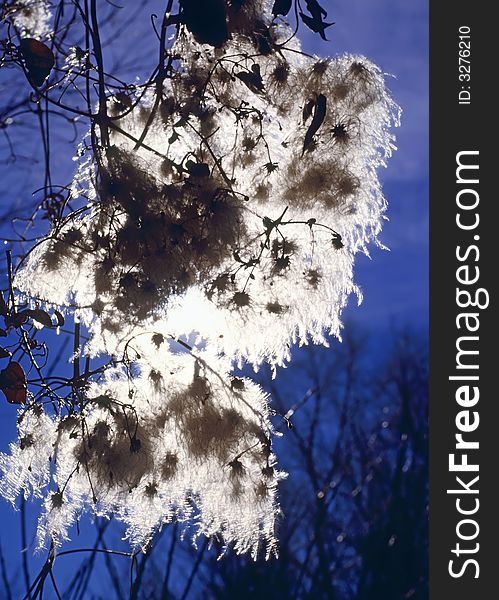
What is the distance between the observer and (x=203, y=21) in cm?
173

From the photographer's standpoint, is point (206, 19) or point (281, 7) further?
point (281, 7)

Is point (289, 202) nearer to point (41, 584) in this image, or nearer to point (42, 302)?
point (42, 302)

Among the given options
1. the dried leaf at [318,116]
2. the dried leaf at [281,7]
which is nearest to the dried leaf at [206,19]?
the dried leaf at [281,7]

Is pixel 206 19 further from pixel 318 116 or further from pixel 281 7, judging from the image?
pixel 318 116

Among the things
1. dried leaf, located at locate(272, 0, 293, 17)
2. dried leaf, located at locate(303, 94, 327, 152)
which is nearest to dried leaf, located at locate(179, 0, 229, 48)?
dried leaf, located at locate(272, 0, 293, 17)

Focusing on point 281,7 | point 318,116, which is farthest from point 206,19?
point 318,116

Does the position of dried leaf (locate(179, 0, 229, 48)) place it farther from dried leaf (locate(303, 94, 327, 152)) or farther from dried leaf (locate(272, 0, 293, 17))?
dried leaf (locate(303, 94, 327, 152))

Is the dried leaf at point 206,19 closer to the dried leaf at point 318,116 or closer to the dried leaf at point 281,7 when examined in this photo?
the dried leaf at point 281,7

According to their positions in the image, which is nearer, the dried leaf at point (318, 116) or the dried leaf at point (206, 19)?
the dried leaf at point (206, 19)

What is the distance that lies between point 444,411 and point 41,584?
1.79m

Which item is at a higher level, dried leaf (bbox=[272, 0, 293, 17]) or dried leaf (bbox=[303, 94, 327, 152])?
dried leaf (bbox=[272, 0, 293, 17])

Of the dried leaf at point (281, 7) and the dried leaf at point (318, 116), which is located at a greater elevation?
the dried leaf at point (281, 7)

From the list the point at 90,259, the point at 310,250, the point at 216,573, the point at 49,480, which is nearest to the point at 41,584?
the point at 49,480

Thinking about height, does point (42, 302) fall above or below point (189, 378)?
above
